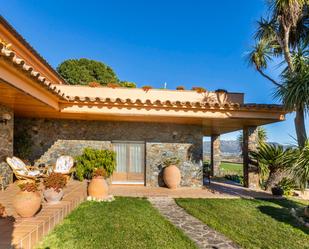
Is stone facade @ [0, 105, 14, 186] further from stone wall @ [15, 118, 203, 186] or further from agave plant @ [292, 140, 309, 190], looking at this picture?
agave plant @ [292, 140, 309, 190]

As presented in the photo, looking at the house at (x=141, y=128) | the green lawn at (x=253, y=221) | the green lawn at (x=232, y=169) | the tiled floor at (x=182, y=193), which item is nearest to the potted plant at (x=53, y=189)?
the tiled floor at (x=182, y=193)

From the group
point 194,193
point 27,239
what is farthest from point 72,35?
point 27,239

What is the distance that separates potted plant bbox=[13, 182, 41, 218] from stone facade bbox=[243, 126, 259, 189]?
9.86m

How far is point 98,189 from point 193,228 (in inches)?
150

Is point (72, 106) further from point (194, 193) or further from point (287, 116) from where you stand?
point (287, 116)

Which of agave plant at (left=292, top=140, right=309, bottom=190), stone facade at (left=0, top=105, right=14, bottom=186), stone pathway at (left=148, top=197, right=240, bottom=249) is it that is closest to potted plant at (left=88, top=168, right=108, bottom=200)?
stone pathway at (left=148, top=197, right=240, bottom=249)

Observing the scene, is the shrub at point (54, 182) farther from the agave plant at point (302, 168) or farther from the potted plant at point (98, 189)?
the agave plant at point (302, 168)

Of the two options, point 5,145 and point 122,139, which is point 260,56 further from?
point 5,145

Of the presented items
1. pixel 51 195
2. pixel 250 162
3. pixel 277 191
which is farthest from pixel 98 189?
pixel 250 162

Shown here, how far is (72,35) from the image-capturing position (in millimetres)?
24797

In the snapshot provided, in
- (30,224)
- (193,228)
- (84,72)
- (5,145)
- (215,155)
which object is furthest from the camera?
(84,72)

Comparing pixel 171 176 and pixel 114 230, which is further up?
pixel 171 176

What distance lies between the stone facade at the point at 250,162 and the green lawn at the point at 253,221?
251 cm

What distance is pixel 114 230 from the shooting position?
19.1 ft
